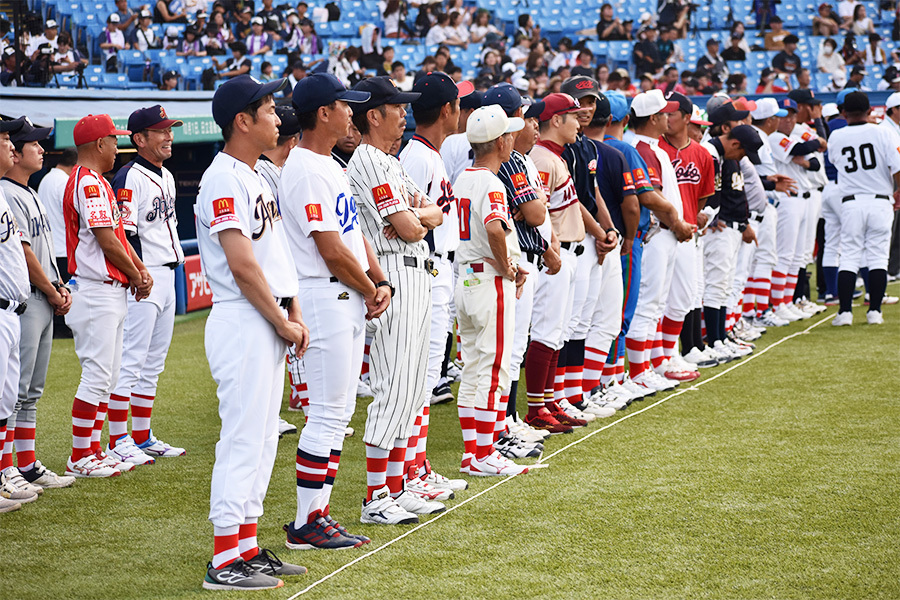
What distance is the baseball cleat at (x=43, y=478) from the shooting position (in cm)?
550

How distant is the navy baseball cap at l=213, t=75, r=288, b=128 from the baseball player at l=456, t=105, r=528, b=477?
175cm

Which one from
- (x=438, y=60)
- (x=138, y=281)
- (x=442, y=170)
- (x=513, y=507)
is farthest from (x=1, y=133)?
(x=438, y=60)

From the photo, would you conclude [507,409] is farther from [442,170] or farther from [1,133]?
[1,133]

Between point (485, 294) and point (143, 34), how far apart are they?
46.3ft

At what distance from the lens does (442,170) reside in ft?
17.4

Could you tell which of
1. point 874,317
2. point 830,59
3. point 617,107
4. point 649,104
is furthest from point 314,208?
point 830,59

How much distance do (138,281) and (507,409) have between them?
231 centimetres

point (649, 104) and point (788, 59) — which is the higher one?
point (788, 59)

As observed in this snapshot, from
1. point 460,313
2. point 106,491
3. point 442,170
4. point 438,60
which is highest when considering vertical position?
point 438,60

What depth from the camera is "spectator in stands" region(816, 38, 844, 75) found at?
17453mm

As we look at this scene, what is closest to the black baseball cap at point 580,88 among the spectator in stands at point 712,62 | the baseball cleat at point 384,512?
the baseball cleat at point 384,512

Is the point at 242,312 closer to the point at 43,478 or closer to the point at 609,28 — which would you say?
the point at 43,478

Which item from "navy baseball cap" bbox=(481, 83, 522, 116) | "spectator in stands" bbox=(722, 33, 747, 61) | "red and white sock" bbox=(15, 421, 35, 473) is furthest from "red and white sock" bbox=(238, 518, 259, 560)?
"spectator in stands" bbox=(722, 33, 747, 61)

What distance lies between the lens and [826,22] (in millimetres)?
18531
